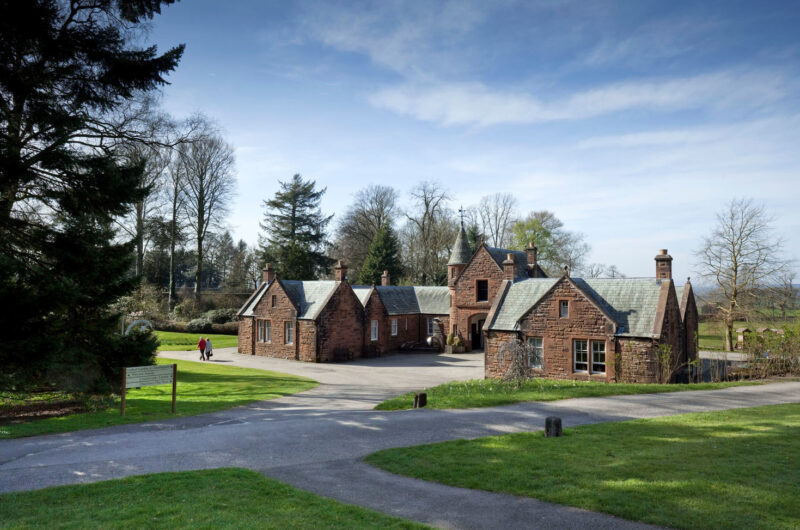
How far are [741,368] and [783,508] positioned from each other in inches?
783

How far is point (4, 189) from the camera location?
33.1ft

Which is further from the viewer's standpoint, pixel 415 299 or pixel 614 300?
pixel 415 299

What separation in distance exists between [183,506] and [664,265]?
23.4m

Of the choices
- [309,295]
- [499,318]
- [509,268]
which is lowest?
[499,318]

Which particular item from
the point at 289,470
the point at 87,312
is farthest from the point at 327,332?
the point at 289,470

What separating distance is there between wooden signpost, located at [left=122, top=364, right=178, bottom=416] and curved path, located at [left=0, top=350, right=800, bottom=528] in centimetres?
137

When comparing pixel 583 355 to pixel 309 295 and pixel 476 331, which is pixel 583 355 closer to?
pixel 476 331

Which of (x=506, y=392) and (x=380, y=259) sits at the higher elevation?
(x=380, y=259)

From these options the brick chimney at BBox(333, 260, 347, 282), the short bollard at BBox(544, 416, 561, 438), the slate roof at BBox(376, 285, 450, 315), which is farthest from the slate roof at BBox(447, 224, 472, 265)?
the short bollard at BBox(544, 416, 561, 438)

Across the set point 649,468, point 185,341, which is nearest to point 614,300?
point 649,468

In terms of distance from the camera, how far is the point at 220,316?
146 ft

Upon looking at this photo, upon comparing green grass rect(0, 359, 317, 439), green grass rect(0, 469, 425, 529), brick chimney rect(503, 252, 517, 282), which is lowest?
green grass rect(0, 359, 317, 439)

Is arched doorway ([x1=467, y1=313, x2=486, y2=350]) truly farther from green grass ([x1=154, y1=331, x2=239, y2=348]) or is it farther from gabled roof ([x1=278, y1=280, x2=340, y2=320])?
green grass ([x1=154, y1=331, x2=239, y2=348])

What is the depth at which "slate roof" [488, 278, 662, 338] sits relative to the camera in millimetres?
22367
